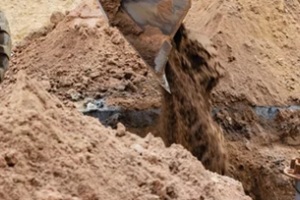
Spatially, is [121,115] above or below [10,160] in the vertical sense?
below

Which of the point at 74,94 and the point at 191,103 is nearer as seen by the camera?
the point at 191,103

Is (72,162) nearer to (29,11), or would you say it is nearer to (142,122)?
(142,122)

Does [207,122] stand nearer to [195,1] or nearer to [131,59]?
[131,59]

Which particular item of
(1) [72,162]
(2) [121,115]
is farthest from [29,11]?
(1) [72,162]

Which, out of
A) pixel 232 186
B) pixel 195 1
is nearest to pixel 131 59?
pixel 195 1

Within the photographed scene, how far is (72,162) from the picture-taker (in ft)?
6.24

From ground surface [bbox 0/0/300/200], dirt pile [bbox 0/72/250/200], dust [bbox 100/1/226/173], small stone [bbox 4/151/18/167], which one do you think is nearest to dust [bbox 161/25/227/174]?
dust [bbox 100/1/226/173]

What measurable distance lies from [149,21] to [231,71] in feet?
3.80

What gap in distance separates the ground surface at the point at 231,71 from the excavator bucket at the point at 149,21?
556mm

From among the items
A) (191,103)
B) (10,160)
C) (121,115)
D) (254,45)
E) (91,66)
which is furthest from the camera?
(254,45)

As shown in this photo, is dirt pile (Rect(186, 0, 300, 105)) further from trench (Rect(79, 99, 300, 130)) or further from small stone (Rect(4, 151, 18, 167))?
small stone (Rect(4, 151, 18, 167))

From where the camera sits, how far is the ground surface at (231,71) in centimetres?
354

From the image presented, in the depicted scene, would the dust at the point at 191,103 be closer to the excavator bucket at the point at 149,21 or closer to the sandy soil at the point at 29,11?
the excavator bucket at the point at 149,21

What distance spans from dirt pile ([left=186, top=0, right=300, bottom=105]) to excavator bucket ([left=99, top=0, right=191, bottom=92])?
91cm
